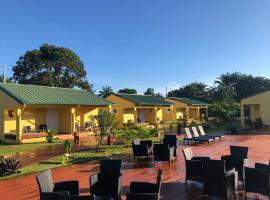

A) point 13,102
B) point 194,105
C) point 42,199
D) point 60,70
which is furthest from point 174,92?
point 42,199

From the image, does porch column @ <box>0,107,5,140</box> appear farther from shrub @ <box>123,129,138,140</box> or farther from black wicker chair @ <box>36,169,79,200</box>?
black wicker chair @ <box>36,169,79,200</box>

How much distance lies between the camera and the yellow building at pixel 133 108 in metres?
34.7

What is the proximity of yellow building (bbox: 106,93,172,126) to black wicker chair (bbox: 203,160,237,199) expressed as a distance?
2661cm

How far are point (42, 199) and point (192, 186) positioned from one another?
16.4 feet

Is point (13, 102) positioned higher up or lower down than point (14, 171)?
higher up

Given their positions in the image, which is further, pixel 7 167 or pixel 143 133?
pixel 143 133

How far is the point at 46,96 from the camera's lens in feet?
81.3

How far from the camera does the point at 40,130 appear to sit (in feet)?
83.2

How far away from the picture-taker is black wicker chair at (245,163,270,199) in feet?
23.3

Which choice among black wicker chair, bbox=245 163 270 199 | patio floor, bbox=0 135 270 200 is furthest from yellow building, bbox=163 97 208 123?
black wicker chair, bbox=245 163 270 199

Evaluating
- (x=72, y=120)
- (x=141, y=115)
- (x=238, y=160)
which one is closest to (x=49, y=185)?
(x=238, y=160)

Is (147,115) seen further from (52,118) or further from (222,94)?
(222,94)

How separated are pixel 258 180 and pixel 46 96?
66.9 ft

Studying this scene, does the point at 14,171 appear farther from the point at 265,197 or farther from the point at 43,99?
the point at 43,99
